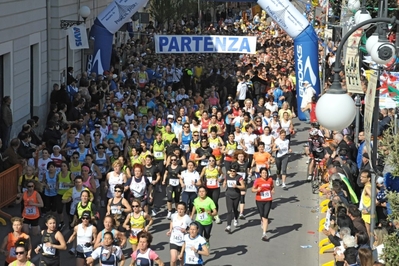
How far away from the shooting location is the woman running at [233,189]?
17172 millimetres

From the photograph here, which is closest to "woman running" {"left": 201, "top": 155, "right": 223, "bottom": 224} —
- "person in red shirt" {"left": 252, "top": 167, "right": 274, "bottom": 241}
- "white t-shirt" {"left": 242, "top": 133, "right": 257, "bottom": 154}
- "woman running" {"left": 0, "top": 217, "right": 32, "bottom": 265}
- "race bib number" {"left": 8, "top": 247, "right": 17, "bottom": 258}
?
"person in red shirt" {"left": 252, "top": 167, "right": 274, "bottom": 241}

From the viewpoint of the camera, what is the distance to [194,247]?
45.1 feet

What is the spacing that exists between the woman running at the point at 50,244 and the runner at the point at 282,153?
326 inches

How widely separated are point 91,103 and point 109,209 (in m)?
9.56

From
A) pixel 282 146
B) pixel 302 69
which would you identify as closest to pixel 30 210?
pixel 282 146

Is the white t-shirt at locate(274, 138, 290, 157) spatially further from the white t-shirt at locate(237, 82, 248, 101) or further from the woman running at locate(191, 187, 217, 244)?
the white t-shirt at locate(237, 82, 248, 101)

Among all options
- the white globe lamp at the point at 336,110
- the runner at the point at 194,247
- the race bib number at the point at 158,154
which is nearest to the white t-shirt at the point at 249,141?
the race bib number at the point at 158,154

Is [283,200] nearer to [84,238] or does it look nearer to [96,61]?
[84,238]

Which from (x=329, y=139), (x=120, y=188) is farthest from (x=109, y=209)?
(x=329, y=139)

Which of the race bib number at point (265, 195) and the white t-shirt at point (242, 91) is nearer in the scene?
the race bib number at point (265, 195)

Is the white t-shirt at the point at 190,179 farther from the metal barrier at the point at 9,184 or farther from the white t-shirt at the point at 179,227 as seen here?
the metal barrier at the point at 9,184

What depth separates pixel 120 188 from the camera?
15.6 meters

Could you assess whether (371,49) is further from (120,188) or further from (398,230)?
(120,188)

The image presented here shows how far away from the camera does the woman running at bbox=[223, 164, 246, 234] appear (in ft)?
56.3
